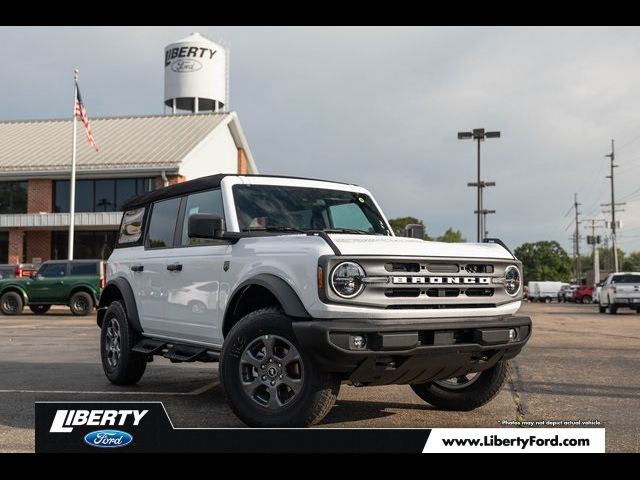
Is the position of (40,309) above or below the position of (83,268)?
below

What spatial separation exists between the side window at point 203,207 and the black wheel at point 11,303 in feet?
60.3

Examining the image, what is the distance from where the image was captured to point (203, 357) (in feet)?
19.7

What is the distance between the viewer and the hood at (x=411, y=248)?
15.6ft

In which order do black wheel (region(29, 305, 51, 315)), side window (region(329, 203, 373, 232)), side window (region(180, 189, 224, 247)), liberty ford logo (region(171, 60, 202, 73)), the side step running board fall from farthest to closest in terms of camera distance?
liberty ford logo (region(171, 60, 202, 73)), black wheel (region(29, 305, 51, 315)), side window (region(329, 203, 373, 232)), side window (region(180, 189, 224, 247)), the side step running board

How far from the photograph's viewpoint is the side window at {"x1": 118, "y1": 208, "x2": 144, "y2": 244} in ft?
24.9

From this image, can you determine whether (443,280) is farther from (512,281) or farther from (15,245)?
(15,245)

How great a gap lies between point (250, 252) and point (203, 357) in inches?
45.9

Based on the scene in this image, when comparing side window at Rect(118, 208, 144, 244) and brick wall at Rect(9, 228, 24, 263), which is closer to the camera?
side window at Rect(118, 208, 144, 244)

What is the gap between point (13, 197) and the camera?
38.0m

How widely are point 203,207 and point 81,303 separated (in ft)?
57.1

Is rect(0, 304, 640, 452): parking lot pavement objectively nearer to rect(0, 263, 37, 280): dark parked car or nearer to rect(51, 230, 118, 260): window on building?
rect(0, 263, 37, 280): dark parked car

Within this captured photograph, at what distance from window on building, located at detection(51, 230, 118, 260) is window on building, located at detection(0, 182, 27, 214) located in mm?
2293

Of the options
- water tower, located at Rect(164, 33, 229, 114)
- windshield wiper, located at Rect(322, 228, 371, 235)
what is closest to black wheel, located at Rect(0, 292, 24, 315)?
windshield wiper, located at Rect(322, 228, 371, 235)

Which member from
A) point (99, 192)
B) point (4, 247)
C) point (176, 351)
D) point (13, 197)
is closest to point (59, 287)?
point (99, 192)
